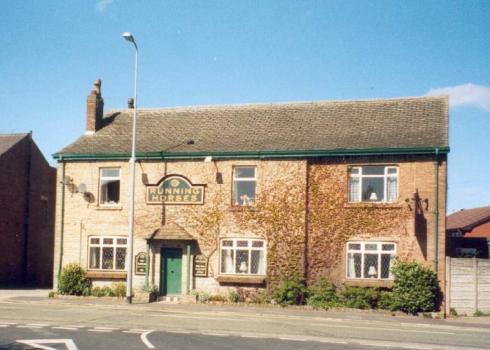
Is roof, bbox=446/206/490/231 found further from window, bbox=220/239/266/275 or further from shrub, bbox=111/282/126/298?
shrub, bbox=111/282/126/298

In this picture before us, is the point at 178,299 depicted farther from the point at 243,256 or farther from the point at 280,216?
the point at 280,216

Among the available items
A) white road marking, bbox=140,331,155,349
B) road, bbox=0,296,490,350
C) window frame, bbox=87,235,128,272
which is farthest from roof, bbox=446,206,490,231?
white road marking, bbox=140,331,155,349

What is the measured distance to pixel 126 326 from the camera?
1553 centimetres

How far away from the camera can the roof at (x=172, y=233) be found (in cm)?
2273

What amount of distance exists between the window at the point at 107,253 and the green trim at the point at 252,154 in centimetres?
383

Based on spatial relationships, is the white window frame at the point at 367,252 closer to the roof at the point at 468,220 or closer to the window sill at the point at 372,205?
the window sill at the point at 372,205

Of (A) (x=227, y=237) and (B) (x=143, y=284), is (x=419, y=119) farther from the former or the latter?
(B) (x=143, y=284)

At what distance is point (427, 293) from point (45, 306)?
15072 mm

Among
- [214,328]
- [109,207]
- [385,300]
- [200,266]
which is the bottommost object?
[214,328]

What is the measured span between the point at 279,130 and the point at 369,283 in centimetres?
811

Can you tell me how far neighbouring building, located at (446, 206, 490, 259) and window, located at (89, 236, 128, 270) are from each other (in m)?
18.8

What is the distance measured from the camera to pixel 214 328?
51.0 ft

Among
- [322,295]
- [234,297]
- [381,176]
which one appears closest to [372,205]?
[381,176]

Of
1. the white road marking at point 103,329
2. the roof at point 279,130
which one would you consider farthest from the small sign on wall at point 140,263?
the white road marking at point 103,329
